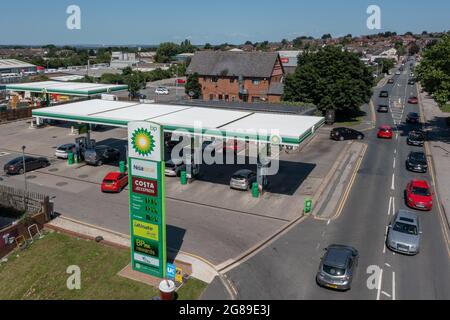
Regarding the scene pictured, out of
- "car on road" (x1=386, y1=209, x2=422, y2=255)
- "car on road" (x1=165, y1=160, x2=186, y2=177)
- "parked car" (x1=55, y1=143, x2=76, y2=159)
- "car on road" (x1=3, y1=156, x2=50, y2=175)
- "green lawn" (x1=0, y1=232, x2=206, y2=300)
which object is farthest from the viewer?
"parked car" (x1=55, y1=143, x2=76, y2=159)

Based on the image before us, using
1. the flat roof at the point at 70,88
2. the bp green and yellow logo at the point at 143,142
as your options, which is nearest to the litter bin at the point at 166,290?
the bp green and yellow logo at the point at 143,142

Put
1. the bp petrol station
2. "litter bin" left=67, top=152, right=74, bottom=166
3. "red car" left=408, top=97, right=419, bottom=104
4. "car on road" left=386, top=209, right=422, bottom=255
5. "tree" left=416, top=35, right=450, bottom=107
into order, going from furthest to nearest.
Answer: "red car" left=408, top=97, right=419, bottom=104
"tree" left=416, top=35, right=450, bottom=107
"litter bin" left=67, top=152, right=74, bottom=166
"car on road" left=386, top=209, right=422, bottom=255
the bp petrol station

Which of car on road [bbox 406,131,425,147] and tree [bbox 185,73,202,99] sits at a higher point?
tree [bbox 185,73,202,99]

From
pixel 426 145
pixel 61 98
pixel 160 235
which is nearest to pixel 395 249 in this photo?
pixel 160 235

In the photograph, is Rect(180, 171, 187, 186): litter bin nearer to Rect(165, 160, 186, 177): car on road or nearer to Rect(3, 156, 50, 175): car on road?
Rect(165, 160, 186, 177): car on road

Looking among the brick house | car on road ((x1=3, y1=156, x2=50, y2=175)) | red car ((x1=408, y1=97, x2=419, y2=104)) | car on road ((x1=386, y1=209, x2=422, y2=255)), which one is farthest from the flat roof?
red car ((x1=408, y1=97, x2=419, y2=104))

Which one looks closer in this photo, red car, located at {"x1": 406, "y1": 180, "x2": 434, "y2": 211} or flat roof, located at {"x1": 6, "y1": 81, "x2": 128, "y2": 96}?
red car, located at {"x1": 406, "y1": 180, "x2": 434, "y2": 211}

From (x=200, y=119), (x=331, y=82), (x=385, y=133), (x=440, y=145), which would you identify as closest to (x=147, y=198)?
(x=200, y=119)

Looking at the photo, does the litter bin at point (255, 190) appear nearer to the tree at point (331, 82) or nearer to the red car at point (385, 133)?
the red car at point (385, 133)

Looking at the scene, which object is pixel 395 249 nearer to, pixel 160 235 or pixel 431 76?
pixel 160 235
